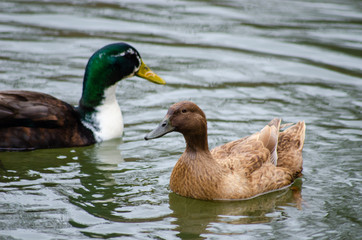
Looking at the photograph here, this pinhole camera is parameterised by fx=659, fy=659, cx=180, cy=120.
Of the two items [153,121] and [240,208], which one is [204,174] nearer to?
[240,208]

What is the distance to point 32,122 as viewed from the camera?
29.2ft

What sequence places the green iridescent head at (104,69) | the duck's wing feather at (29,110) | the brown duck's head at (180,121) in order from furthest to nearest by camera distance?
the green iridescent head at (104,69) < the duck's wing feather at (29,110) < the brown duck's head at (180,121)

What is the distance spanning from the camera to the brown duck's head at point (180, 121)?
720cm

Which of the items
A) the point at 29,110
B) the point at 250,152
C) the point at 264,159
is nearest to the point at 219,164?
the point at 250,152

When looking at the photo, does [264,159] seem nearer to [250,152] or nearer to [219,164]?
[250,152]

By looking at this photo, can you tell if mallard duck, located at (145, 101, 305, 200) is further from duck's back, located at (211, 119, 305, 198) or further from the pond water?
the pond water

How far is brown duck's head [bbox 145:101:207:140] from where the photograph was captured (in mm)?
7195

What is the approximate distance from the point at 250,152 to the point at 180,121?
1130 mm

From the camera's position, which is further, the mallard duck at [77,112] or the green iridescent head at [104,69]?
the green iridescent head at [104,69]

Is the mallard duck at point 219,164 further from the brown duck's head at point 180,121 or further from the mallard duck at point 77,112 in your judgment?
the mallard duck at point 77,112

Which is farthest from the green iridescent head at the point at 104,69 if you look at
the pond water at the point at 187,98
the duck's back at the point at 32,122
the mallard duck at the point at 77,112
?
the pond water at the point at 187,98

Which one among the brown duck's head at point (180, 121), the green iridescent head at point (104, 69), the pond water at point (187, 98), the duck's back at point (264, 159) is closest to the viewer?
the pond water at point (187, 98)

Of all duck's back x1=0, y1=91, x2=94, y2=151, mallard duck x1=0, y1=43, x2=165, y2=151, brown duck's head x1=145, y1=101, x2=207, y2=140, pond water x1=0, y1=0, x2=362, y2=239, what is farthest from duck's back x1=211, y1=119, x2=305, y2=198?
duck's back x1=0, y1=91, x2=94, y2=151

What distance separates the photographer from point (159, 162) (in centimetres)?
855
